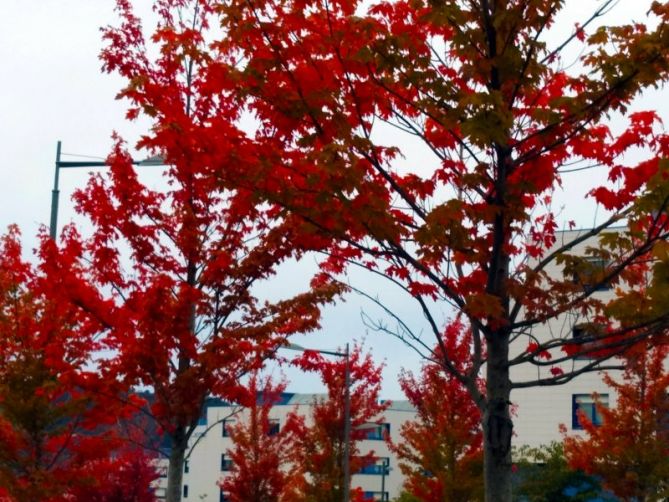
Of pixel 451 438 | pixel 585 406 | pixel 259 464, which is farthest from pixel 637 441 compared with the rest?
pixel 585 406

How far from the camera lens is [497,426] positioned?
9.52 metres

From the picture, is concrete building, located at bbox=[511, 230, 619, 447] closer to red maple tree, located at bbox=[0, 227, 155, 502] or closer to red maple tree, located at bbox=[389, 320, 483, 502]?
red maple tree, located at bbox=[389, 320, 483, 502]

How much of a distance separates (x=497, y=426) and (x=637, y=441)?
69.7ft

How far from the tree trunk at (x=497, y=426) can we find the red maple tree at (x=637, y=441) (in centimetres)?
1976

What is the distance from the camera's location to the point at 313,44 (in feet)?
32.7

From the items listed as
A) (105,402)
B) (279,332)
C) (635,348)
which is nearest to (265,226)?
(279,332)

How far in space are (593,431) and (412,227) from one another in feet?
73.6

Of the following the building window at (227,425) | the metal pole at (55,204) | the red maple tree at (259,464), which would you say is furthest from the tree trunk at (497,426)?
the building window at (227,425)

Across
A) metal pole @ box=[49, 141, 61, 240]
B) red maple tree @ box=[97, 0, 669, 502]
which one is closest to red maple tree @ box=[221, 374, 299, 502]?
metal pole @ box=[49, 141, 61, 240]

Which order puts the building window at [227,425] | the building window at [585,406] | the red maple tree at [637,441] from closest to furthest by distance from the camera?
the red maple tree at [637,441]
the building window at [227,425]
the building window at [585,406]

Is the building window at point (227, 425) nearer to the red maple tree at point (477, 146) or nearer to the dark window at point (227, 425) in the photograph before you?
the dark window at point (227, 425)

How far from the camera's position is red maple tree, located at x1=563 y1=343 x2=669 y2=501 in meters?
28.7

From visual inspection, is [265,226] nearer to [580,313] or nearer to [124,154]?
[124,154]

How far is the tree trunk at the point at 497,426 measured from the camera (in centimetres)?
944
